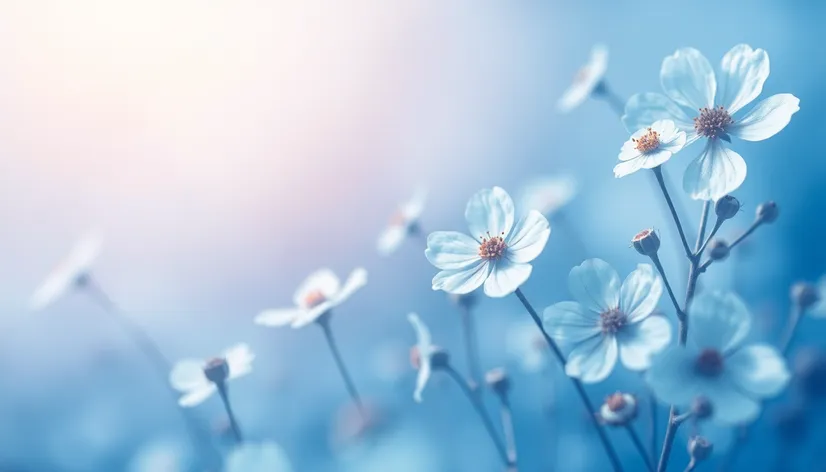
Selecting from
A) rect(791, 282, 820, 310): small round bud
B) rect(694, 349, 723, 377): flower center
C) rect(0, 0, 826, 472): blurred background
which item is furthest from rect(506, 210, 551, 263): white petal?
rect(0, 0, 826, 472): blurred background

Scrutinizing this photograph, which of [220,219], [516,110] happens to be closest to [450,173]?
[516,110]

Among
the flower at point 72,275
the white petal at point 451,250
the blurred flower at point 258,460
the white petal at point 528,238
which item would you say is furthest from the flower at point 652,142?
the flower at point 72,275

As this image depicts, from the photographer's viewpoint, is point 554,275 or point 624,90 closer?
point 554,275

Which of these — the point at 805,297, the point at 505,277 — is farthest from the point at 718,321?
the point at 805,297

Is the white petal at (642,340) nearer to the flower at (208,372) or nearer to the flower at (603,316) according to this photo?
the flower at (603,316)

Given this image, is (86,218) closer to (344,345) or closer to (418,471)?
(344,345)
